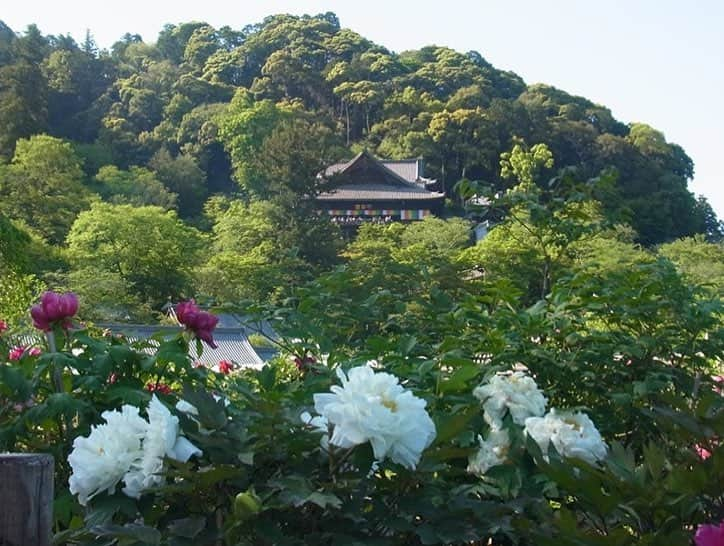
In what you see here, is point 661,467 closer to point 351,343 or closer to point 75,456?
point 75,456

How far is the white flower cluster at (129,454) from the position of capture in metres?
1.12

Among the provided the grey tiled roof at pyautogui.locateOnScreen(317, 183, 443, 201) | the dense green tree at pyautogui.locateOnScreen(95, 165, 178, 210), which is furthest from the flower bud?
the dense green tree at pyautogui.locateOnScreen(95, 165, 178, 210)

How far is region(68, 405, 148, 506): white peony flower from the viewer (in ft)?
3.71

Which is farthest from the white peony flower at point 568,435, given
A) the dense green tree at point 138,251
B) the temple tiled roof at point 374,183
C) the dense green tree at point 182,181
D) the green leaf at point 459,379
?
the dense green tree at point 182,181

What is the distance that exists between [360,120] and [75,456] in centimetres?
4500

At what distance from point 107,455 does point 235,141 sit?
4012 centimetres

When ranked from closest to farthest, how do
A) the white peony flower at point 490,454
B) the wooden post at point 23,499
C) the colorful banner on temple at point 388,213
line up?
the wooden post at point 23,499, the white peony flower at point 490,454, the colorful banner on temple at point 388,213

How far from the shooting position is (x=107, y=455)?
1.13 meters

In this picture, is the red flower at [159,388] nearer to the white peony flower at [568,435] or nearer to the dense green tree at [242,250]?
the white peony flower at [568,435]

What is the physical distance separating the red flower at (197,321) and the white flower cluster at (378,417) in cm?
72

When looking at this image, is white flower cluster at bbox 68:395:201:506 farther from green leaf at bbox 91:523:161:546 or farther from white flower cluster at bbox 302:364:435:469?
white flower cluster at bbox 302:364:435:469

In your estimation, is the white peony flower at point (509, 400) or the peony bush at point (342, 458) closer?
the peony bush at point (342, 458)

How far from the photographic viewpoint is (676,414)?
3.80 ft

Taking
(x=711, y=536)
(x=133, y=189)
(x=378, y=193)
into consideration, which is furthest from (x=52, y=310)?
(x=133, y=189)
